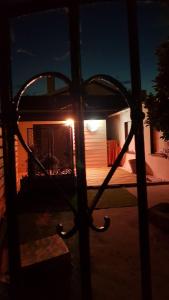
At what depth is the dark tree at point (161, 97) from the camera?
20.3 feet

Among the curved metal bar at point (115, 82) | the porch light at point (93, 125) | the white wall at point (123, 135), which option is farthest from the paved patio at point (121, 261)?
the porch light at point (93, 125)

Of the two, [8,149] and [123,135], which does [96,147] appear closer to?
[123,135]

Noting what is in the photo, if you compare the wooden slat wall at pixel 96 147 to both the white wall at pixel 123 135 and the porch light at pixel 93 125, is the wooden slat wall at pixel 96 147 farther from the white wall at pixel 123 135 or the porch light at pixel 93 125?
the white wall at pixel 123 135

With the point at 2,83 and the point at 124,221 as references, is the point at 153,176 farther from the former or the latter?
the point at 2,83

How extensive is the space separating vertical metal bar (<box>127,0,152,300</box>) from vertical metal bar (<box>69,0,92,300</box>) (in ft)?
1.04

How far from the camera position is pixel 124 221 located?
22.0ft

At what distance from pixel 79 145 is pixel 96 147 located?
15.3m

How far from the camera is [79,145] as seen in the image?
171 centimetres

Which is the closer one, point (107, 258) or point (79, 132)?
point (79, 132)

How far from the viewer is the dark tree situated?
243 inches

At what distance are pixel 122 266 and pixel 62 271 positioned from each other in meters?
0.92

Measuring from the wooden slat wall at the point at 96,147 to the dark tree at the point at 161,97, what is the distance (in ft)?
33.5

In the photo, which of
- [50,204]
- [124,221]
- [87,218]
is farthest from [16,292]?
[50,204]

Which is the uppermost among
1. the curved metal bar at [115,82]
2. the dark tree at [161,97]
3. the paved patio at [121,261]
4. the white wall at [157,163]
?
the dark tree at [161,97]
